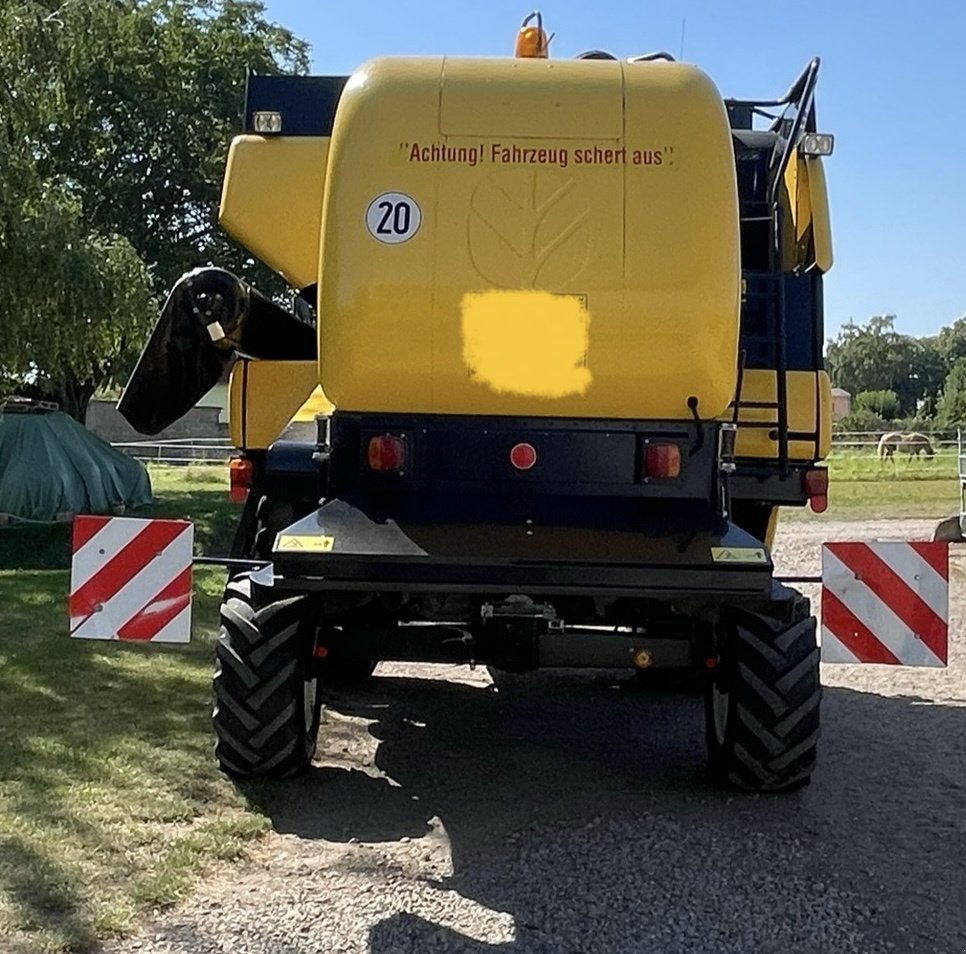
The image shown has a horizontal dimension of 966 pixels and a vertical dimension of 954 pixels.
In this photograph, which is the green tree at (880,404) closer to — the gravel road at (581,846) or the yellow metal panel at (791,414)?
the gravel road at (581,846)

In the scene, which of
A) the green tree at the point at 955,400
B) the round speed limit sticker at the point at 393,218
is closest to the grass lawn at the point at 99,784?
the round speed limit sticker at the point at 393,218

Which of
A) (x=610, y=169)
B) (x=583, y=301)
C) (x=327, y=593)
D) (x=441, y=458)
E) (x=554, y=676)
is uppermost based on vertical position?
(x=610, y=169)

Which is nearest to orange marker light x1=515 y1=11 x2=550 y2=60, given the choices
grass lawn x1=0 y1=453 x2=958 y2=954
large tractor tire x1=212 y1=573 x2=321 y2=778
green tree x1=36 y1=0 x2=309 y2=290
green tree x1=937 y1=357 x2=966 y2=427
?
large tractor tire x1=212 y1=573 x2=321 y2=778

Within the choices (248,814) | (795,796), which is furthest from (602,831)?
(248,814)

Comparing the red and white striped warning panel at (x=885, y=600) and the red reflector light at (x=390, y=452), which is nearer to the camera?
the red reflector light at (x=390, y=452)

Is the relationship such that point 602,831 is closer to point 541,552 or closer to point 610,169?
point 541,552

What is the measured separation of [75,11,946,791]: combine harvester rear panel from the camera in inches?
184

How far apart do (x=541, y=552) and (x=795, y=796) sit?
69.7 inches

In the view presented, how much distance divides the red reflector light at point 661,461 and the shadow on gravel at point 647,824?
1.39 metres

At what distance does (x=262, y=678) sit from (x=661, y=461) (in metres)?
1.82

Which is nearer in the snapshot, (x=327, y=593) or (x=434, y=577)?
(x=434, y=577)

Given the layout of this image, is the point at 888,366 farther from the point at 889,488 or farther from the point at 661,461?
the point at 661,461

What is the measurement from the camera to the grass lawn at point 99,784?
4.11m

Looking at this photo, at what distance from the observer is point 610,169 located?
471 cm
